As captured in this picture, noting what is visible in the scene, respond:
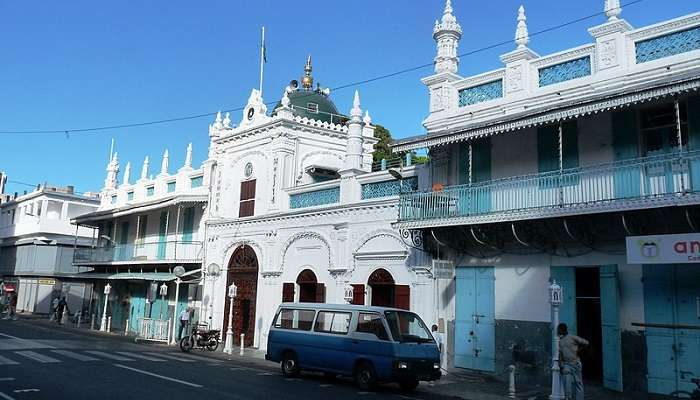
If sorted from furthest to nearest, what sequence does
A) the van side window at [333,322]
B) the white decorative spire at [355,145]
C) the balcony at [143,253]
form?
the balcony at [143,253], the white decorative spire at [355,145], the van side window at [333,322]

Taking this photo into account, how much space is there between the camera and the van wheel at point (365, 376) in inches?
525

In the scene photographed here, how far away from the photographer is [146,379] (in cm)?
1313

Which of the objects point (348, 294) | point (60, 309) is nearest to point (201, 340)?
point (348, 294)

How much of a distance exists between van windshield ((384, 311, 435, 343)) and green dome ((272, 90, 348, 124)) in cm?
1438

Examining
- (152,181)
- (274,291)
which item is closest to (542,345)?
(274,291)

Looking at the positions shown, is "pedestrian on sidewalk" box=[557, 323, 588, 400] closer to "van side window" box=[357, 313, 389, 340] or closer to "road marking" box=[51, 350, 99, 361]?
"van side window" box=[357, 313, 389, 340]

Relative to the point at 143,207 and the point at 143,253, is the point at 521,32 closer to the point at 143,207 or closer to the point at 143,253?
the point at 143,207

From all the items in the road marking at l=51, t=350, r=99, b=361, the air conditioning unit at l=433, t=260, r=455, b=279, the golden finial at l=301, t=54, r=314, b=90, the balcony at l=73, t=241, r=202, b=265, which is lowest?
the road marking at l=51, t=350, r=99, b=361

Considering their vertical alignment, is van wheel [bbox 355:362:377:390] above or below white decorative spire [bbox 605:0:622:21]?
below

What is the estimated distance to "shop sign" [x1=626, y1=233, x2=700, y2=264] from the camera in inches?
473

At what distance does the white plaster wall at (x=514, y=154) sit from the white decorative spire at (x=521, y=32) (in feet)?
8.02

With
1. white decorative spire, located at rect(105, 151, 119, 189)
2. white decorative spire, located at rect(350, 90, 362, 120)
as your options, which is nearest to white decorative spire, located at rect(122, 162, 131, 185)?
white decorative spire, located at rect(105, 151, 119, 189)

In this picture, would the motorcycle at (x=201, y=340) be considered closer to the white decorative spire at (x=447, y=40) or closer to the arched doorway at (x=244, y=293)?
the arched doorway at (x=244, y=293)

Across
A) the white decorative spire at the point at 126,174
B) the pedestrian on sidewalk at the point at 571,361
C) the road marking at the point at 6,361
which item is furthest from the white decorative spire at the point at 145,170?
the pedestrian on sidewalk at the point at 571,361
